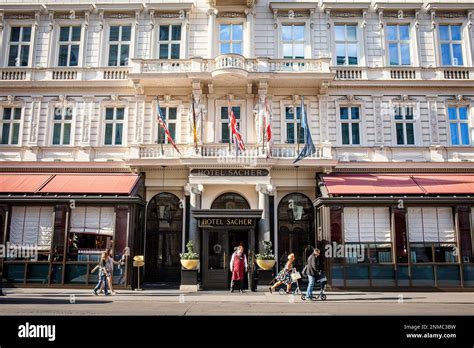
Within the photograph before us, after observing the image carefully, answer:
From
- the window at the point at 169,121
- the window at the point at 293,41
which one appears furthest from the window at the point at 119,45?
the window at the point at 293,41

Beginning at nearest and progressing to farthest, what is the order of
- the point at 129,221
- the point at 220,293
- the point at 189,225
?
the point at 220,293, the point at 129,221, the point at 189,225

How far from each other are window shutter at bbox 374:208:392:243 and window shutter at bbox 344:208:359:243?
2.97ft

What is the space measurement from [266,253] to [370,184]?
5.96m

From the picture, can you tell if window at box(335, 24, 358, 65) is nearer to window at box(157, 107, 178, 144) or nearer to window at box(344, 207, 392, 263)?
window at box(344, 207, 392, 263)

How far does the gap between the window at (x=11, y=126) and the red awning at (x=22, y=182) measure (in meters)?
2.13

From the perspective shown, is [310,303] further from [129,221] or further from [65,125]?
[65,125]

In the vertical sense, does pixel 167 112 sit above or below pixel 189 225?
above

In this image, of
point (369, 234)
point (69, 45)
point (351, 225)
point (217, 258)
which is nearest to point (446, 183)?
point (369, 234)

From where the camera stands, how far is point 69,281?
740 inches

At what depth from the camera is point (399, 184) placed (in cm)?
2014

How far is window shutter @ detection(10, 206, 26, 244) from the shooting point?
1938cm

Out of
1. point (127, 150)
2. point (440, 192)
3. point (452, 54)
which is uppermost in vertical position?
point (452, 54)

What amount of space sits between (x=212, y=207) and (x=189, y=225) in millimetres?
1521

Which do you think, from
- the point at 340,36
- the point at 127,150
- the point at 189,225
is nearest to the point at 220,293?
the point at 189,225
